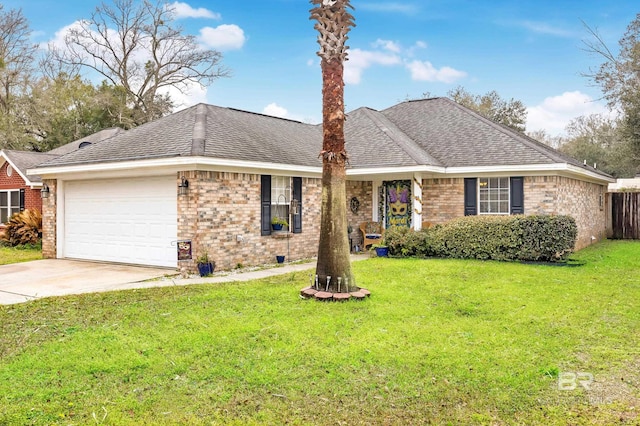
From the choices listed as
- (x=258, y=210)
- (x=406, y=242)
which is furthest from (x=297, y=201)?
(x=406, y=242)

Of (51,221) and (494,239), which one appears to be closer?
(494,239)

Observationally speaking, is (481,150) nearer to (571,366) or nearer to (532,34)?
(532,34)

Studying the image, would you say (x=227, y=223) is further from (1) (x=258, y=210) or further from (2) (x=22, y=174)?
(2) (x=22, y=174)

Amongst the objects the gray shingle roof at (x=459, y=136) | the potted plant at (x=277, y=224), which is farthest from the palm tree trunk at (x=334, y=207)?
the gray shingle roof at (x=459, y=136)

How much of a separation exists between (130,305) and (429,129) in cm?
1272

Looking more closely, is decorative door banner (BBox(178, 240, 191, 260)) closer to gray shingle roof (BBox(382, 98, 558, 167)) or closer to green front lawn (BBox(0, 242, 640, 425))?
green front lawn (BBox(0, 242, 640, 425))

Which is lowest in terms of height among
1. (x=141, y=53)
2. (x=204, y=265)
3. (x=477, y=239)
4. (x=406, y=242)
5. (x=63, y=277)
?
(x=63, y=277)

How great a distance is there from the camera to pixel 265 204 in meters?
12.4

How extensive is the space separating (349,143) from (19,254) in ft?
36.4

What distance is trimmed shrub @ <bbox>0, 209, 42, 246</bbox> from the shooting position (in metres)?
16.9

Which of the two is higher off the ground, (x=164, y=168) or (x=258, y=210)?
(x=164, y=168)

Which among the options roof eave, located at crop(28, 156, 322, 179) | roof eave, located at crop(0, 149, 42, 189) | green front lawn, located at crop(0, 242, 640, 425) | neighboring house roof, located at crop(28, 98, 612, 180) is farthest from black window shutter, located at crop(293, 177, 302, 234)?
roof eave, located at crop(0, 149, 42, 189)

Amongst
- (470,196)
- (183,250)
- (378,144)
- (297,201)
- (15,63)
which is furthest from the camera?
(15,63)

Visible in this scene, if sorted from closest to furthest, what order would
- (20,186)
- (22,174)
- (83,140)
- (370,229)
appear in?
(370,229)
(22,174)
(20,186)
(83,140)
